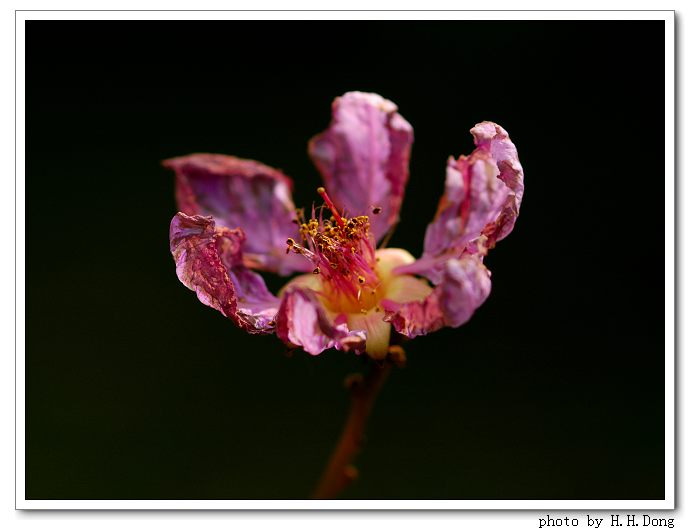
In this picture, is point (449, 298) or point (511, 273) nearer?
point (449, 298)

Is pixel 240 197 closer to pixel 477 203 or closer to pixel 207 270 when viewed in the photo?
pixel 207 270

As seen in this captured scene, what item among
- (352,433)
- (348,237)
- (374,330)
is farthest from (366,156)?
(352,433)

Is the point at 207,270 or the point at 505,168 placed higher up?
the point at 505,168

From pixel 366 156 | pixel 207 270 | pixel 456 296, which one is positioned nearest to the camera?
pixel 456 296

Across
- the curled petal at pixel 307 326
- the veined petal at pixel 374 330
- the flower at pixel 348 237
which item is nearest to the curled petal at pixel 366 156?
the flower at pixel 348 237

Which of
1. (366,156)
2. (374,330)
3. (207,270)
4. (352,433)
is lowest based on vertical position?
(352,433)
